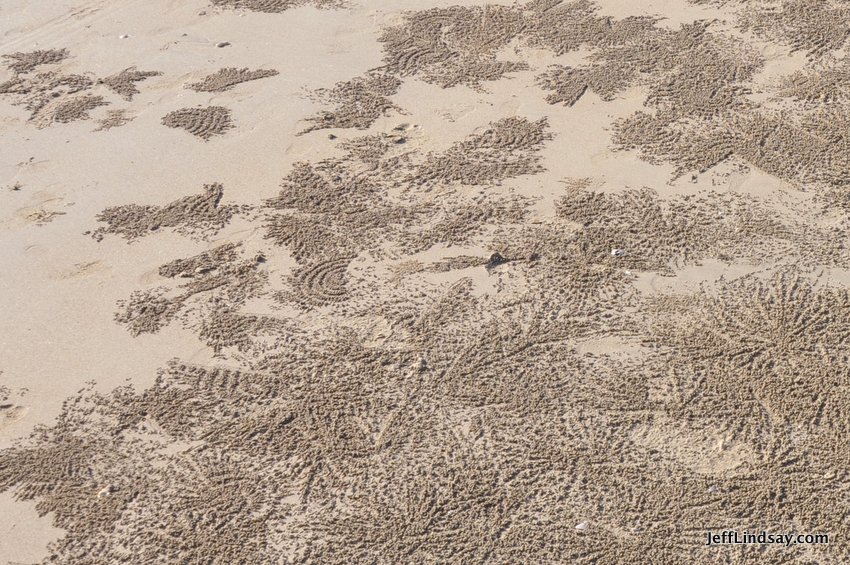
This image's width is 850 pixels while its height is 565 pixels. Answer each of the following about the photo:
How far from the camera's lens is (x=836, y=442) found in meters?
4.24

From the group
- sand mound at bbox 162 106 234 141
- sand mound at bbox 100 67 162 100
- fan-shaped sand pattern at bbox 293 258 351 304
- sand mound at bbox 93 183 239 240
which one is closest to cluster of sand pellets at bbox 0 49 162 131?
sand mound at bbox 100 67 162 100

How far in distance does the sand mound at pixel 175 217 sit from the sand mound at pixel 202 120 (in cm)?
69

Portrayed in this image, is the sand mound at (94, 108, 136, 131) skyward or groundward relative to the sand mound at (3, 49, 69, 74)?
groundward

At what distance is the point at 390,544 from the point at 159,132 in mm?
3665

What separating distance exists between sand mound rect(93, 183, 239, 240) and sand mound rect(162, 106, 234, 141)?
691mm

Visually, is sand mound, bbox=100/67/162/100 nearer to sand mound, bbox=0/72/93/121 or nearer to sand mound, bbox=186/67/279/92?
sand mound, bbox=0/72/93/121

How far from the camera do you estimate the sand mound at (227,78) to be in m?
6.94

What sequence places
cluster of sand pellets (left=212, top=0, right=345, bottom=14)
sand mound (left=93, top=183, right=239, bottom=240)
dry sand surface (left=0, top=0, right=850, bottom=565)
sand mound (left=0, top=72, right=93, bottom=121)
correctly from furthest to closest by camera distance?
cluster of sand pellets (left=212, top=0, right=345, bottom=14)
sand mound (left=0, top=72, right=93, bottom=121)
sand mound (left=93, top=183, right=239, bottom=240)
dry sand surface (left=0, top=0, right=850, bottom=565)

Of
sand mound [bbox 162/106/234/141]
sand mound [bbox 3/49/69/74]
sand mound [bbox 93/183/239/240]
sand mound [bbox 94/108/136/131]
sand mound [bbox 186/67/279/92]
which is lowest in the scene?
sand mound [bbox 93/183/239/240]

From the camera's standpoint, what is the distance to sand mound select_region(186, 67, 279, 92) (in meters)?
6.94

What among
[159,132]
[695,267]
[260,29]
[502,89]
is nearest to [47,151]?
[159,132]

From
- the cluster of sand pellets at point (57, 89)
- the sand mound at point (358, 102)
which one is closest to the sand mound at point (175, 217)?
the sand mound at point (358, 102)

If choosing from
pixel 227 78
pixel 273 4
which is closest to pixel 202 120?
pixel 227 78

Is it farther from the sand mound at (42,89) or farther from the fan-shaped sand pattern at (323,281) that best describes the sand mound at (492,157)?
the sand mound at (42,89)
